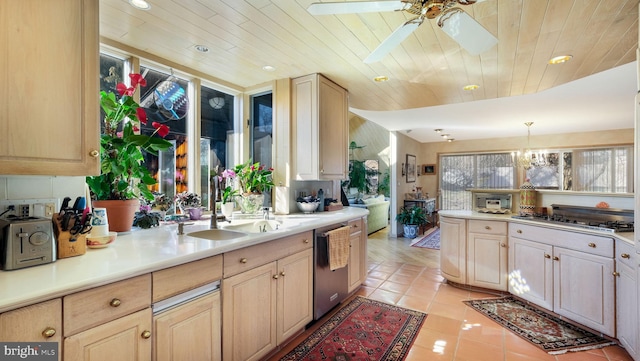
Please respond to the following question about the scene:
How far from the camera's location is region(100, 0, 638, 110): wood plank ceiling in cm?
174

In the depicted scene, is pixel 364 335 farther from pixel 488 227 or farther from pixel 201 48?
pixel 201 48

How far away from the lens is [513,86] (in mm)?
3107

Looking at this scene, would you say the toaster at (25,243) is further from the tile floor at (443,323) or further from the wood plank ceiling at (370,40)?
the tile floor at (443,323)

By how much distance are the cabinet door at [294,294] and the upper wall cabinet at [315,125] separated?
3.12ft

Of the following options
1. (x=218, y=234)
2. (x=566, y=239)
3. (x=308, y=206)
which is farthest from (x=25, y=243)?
(x=566, y=239)

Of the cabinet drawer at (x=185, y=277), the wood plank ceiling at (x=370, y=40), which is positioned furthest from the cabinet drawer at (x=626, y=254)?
the cabinet drawer at (x=185, y=277)

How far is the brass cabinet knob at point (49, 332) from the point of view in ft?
3.26

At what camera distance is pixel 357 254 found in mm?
3072

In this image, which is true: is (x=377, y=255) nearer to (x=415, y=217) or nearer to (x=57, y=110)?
(x=415, y=217)

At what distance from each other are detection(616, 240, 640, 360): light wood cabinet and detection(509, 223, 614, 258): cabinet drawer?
0.29ft

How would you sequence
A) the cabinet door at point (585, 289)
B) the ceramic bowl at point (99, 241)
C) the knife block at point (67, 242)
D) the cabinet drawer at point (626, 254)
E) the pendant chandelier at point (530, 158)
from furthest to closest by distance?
the pendant chandelier at point (530, 158) → the cabinet door at point (585, 289) → the cabinet drawer at point (626, 254) → the ceramic bowl at point (99, 241) → the knife block at point (67, 242)

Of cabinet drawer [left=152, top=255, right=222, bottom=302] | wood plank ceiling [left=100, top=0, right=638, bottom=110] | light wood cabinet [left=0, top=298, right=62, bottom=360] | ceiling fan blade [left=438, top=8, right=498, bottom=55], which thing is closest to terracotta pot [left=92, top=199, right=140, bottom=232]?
cabinet drawer [left=152, top=255, right=222, bottom=302]

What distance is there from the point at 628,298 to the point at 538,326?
0.70 m

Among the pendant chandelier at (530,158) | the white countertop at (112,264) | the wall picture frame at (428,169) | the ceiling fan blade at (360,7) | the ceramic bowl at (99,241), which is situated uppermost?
the ceiling fan blade at (360,7)
